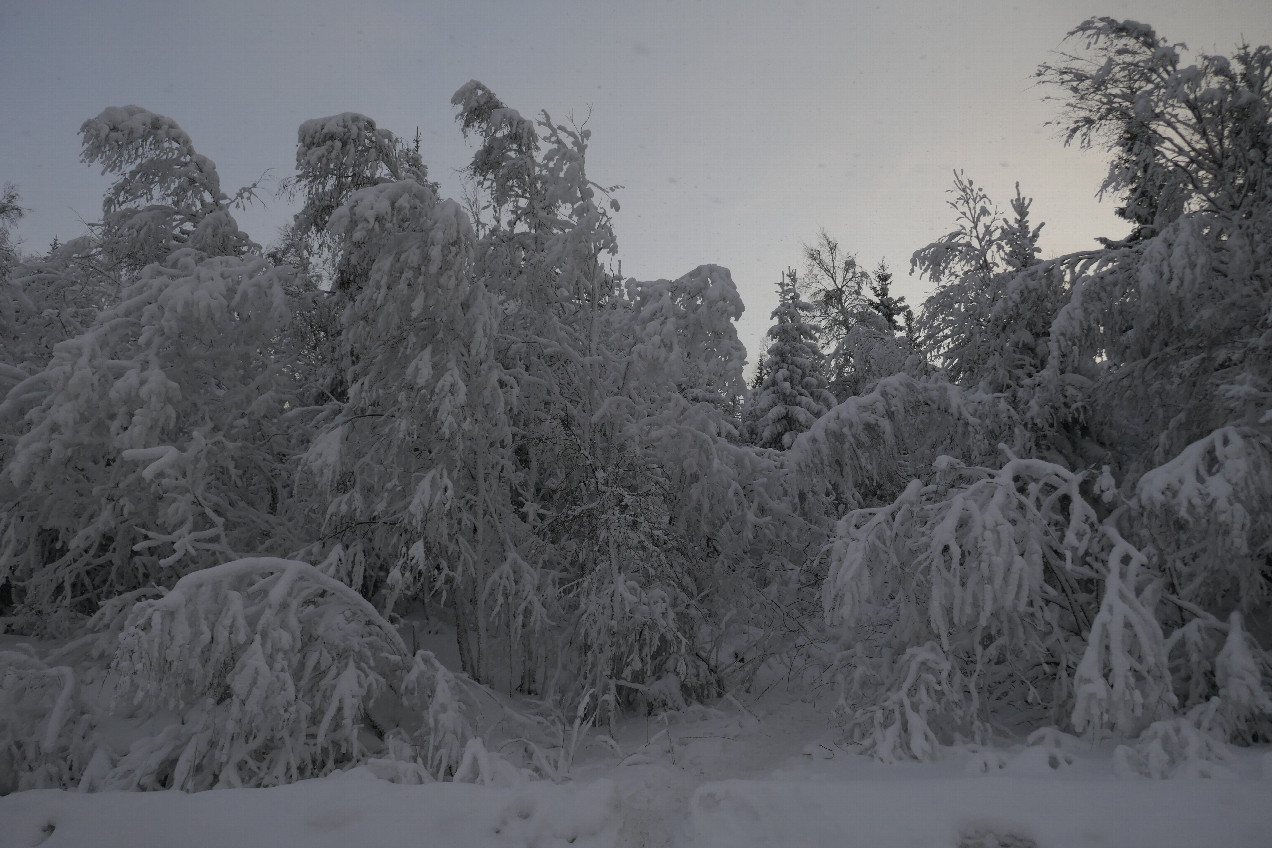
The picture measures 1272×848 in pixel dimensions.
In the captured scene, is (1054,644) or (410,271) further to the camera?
(410,271)

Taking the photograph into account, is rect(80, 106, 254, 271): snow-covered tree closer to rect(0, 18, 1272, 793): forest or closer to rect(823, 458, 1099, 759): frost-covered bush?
rect(0, 18, 1272, 793): forest

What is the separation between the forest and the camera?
5602 millimetres

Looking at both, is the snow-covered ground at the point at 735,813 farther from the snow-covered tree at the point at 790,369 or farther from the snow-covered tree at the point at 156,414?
the snow-covered tree at the point at 790,369

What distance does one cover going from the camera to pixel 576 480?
853 centimetres

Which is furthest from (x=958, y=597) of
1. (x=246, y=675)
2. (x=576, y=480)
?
(x=246, y=675)

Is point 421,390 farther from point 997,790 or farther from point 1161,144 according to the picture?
point 1161,144

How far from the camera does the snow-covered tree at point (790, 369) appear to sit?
18484 mm

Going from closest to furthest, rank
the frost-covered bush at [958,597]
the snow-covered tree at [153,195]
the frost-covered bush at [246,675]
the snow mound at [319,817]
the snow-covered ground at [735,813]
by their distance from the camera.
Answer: the snow-covered ground at [735,813] → the snow mound at [319,817] → the frost-covered bush at [246,675] → the frost-covered bush at [958,597] → the snow-covered tree at [153,195]

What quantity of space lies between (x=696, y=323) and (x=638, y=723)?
5.37 m

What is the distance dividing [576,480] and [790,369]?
38.7 ft

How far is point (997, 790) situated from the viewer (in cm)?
419

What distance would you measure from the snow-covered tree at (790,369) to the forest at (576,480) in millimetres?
7372

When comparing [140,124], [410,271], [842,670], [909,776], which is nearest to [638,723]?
[842,670]

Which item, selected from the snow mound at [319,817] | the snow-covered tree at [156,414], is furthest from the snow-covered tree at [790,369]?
the snow mound at [319,817]
